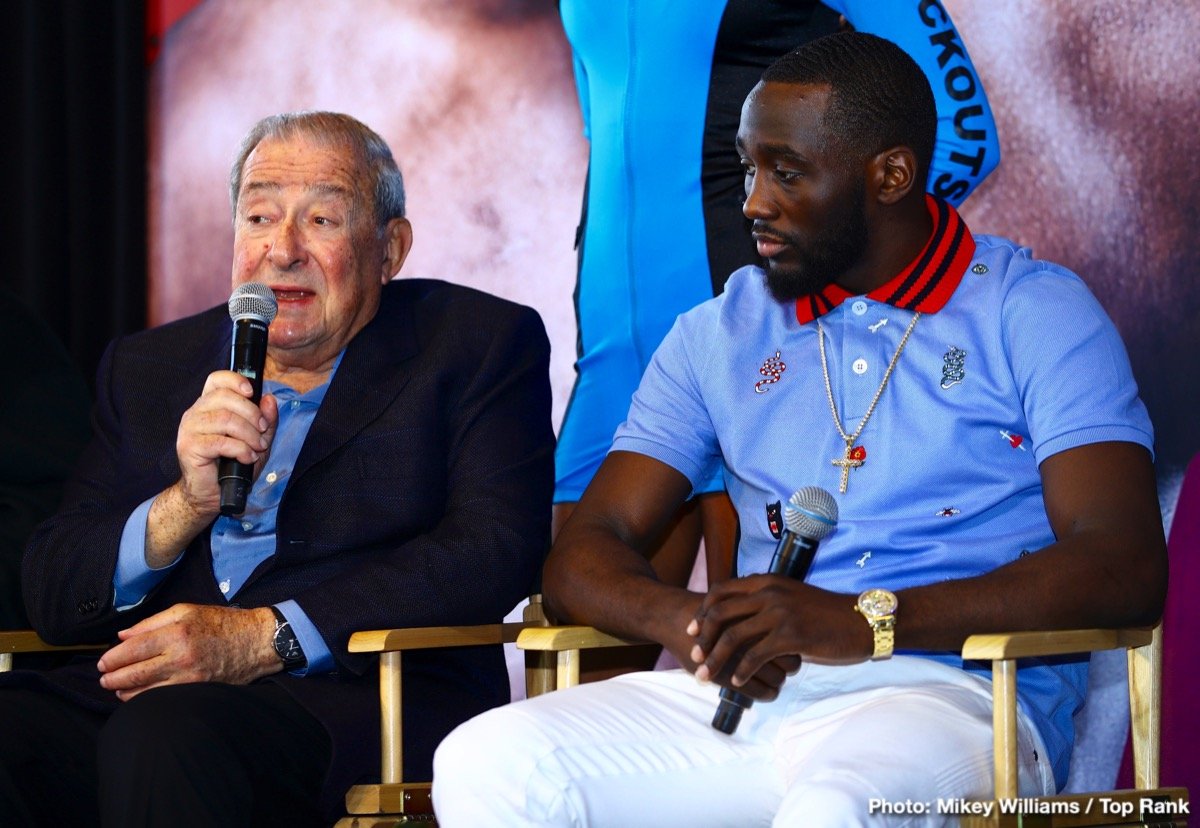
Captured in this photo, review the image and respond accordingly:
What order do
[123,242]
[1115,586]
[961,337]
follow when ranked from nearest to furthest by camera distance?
[1115,586], [961,337], [123,242]

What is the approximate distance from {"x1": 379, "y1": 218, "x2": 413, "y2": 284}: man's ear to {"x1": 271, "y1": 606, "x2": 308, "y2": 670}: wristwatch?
0.83 metres

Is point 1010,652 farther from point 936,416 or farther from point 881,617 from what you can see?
point 936,416

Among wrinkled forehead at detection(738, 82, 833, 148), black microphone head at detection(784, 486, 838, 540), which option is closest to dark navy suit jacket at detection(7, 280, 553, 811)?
wrinkled forehead at detection(738, 82, 833, 148)

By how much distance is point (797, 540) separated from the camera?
205cm

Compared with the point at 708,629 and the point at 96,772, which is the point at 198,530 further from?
the point at 708,629

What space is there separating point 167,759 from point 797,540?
1002mm

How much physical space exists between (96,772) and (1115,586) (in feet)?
5.71

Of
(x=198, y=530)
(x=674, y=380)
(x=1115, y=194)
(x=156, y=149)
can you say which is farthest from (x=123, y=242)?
(x=1115, y=194)

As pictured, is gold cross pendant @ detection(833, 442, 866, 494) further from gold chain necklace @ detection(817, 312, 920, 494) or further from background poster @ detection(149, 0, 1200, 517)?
background poster @ detection(149, 0, 1200, 517)

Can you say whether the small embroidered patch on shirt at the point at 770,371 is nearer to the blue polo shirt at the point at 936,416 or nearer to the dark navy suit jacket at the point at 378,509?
the blue polo shirt at the point at 936,416

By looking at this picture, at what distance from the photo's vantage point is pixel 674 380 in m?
2.69

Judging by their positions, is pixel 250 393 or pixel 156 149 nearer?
pixel 250 393

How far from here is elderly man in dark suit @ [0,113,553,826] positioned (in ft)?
8.16

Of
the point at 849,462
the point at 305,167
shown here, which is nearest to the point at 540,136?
the point at 305,167
